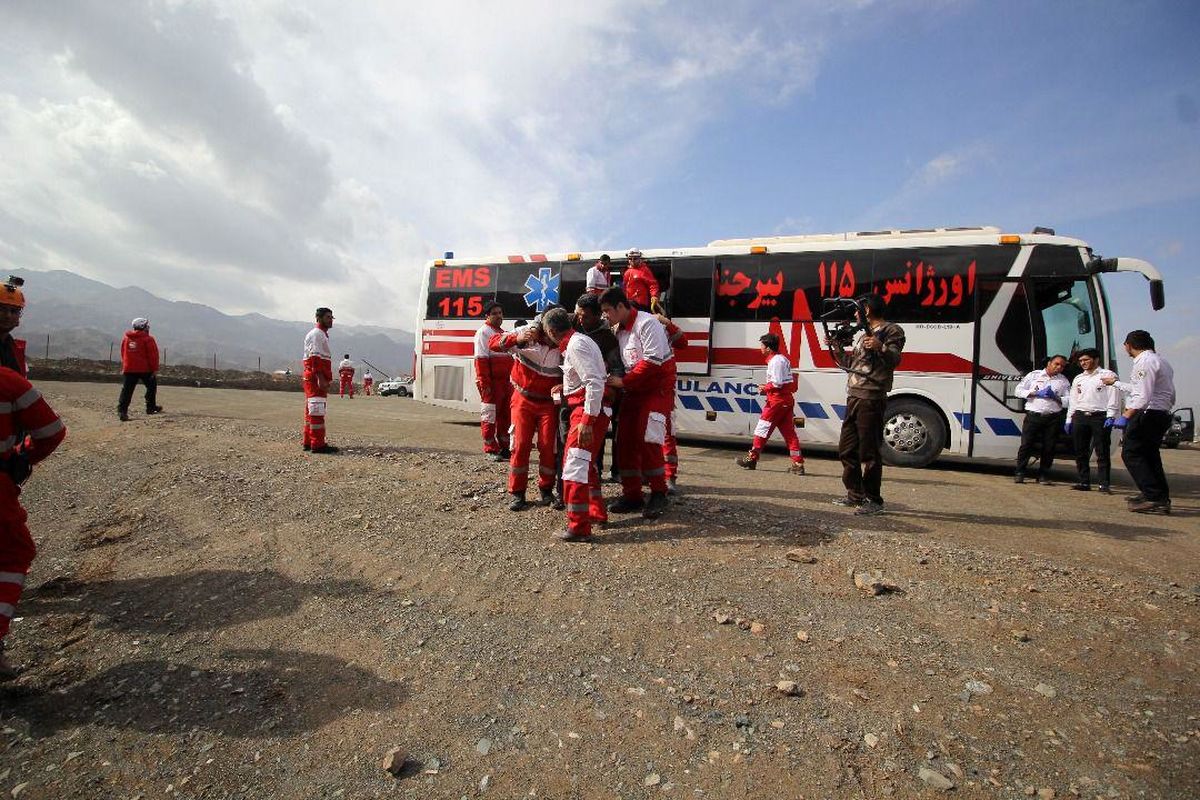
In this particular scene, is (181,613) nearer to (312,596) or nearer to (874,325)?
(312,596)

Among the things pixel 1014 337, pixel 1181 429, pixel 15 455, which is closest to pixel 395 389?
pixel 1014 337

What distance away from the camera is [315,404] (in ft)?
23.4

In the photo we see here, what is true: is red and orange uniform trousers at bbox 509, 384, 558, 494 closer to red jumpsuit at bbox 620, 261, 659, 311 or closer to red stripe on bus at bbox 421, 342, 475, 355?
red jumpsuit at bbox 620, 261, 659, 311

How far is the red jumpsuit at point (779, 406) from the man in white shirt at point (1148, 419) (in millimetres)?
3259

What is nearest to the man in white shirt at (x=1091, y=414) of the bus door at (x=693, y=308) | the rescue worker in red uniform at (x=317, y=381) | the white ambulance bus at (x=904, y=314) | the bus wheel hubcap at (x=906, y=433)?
the white ambulance bus at (x=904, y=314)

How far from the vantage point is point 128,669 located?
2.93 m

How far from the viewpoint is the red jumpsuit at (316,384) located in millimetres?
7113

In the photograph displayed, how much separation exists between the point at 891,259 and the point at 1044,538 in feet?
16.8

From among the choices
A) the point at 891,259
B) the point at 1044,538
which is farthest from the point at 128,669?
the point at 891,259

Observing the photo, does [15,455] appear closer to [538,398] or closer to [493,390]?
[538,398]

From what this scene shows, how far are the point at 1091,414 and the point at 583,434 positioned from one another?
22.5ft

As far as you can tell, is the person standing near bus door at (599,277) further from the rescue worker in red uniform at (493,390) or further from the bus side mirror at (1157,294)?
the bus side mirror at (1157,294)

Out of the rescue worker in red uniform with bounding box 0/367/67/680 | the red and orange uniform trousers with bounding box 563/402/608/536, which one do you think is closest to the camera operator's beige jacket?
the red and orange uniform trousers with bounding box 563/402/608/536

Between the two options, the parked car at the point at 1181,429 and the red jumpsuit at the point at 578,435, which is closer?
the red jumpsuit at the point at 578,435
